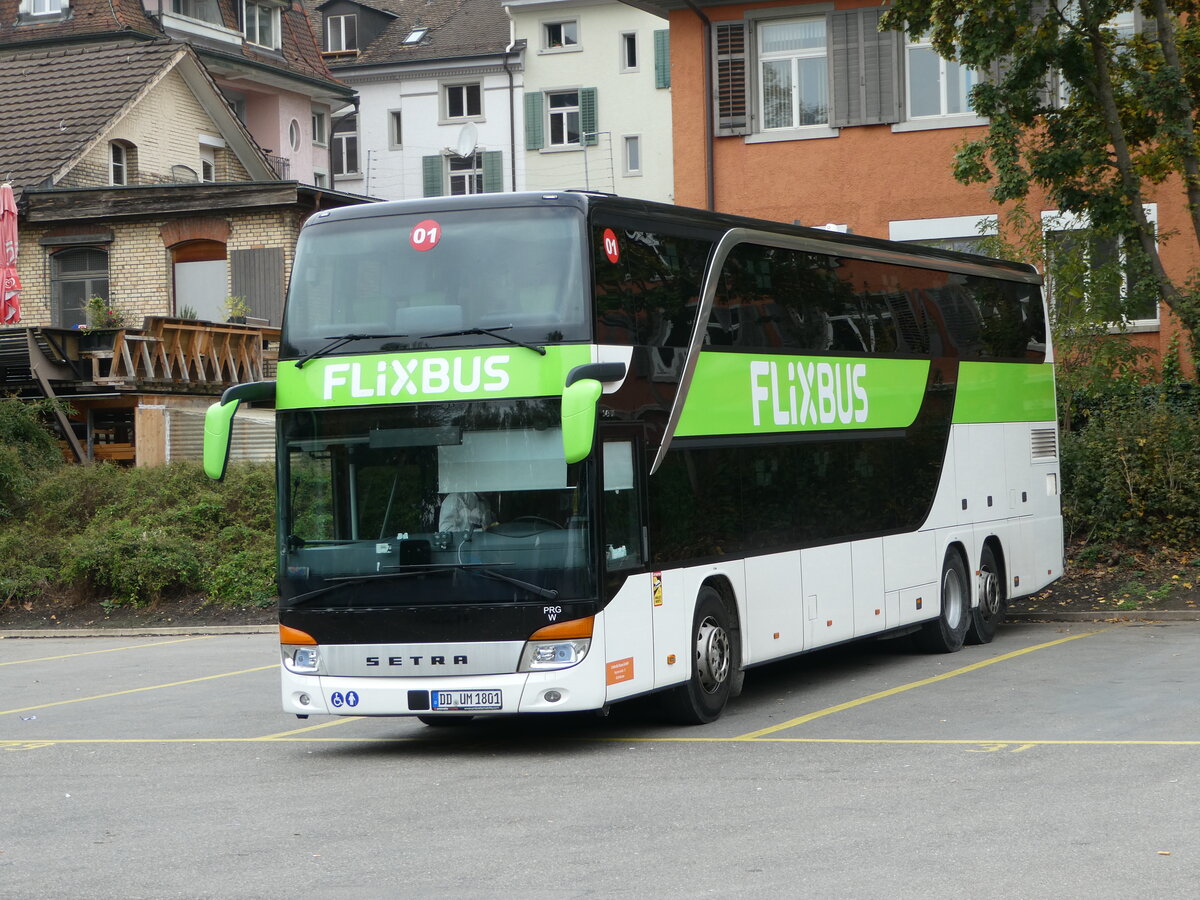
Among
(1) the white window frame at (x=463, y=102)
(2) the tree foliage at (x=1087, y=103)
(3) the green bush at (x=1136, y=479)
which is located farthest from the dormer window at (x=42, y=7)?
(3) the green bush at (x=1136, y=479)

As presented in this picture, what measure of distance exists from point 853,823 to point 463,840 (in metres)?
1.92

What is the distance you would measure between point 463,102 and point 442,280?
51496mm

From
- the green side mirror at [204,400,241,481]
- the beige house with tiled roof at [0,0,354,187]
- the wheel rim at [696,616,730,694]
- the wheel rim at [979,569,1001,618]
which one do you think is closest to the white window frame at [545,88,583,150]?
the beige house with tiled roof at [0,0,354,187]

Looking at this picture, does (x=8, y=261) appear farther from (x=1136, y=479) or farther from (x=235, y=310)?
(x=1136, y=479)

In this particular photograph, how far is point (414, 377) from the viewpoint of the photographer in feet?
37.9

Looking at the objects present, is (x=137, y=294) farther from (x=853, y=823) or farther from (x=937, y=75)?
(x=853, y=823)

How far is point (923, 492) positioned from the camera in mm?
16625

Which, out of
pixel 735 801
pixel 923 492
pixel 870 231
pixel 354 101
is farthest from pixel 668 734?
pixel 354 101

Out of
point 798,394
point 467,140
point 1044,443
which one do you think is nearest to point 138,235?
point 467,140

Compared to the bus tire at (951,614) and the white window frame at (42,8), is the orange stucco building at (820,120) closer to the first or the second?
the bus tire at (951,614)

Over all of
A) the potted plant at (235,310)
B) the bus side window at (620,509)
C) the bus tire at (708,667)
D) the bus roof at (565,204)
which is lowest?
the bus tire at (708,667)

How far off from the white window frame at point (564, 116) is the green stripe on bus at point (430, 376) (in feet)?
162

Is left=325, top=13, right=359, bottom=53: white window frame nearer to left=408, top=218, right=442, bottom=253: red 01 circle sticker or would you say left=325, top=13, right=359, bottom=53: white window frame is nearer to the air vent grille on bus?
the air vent grille on bus

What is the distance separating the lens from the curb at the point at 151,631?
23672 millimetres
